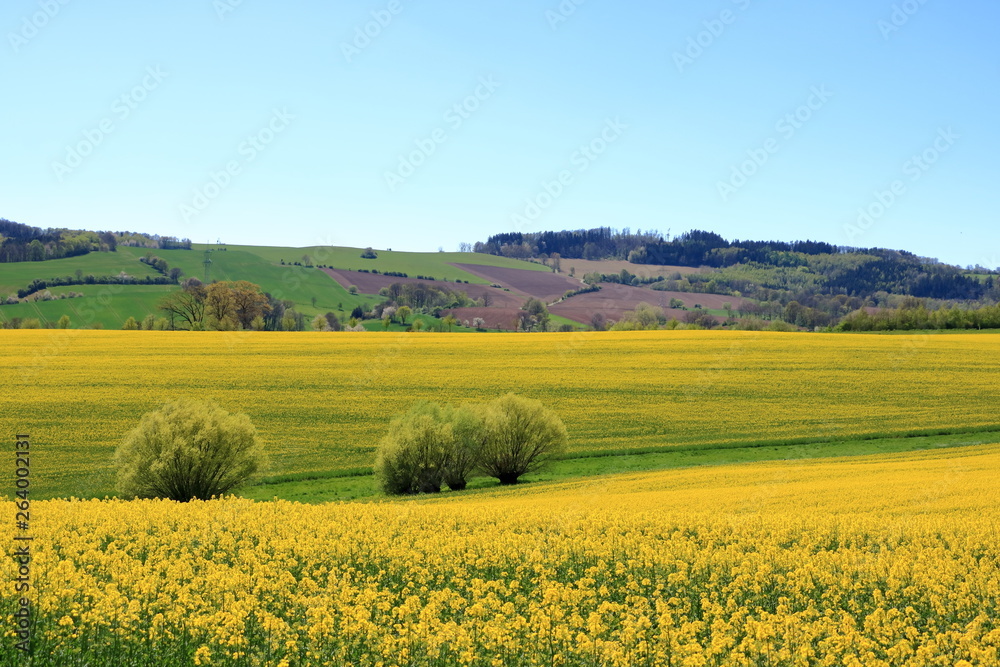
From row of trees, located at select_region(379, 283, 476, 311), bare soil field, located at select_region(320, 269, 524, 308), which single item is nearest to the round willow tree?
row of trees, located at select_region(379, 283, 476, 311)

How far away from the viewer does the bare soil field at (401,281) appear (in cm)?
12519

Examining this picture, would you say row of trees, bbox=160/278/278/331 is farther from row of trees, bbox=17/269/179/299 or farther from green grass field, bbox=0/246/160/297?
green grass field, bbox=0/246/160/297

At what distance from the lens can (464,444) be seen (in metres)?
33.1

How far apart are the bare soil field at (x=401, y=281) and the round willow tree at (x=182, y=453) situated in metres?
90.9

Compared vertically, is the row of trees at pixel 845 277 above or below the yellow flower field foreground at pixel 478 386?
above

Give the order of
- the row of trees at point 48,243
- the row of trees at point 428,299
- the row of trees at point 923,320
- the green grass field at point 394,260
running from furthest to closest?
the green grass field at point 394,260
the row of trees at point 48,243
the row of trees at point 428,299
the row of trees at point 923,320

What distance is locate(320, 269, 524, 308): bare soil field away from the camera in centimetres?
12519

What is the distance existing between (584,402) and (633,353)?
13.8 m

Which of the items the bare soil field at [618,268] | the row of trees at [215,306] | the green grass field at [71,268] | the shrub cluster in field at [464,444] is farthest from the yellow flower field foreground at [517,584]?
the bare soil field at [618,268]

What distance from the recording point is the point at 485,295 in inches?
4909

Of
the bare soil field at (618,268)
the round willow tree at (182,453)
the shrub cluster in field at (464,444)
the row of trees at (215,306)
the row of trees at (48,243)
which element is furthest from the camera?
the bare soil field at (618,268)

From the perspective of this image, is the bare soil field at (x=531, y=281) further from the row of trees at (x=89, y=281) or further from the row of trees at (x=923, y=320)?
the row of trees at (x=923, y=320)

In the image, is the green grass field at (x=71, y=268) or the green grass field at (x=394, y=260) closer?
the green grass field at (x=71, y=268)

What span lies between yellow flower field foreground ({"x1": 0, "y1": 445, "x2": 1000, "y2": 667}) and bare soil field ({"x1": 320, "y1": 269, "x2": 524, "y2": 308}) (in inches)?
4064
